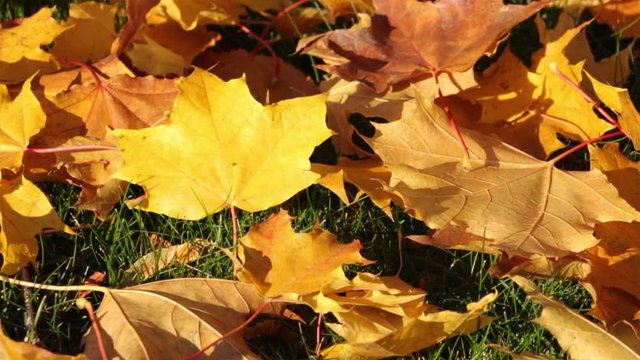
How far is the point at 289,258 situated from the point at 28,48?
0.71 m

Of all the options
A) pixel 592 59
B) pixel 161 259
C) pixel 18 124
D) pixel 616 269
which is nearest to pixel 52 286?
pixel 161 259

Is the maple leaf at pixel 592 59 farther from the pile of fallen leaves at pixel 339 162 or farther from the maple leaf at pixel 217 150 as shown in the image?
the maple leaf at pixel 217 150

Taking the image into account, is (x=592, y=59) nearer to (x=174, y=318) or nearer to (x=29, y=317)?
(x=174, y=318)

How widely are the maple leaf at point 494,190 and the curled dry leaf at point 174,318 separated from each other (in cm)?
29

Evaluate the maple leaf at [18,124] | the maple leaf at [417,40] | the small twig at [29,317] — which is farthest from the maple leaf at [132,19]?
the small twig at [29,317]

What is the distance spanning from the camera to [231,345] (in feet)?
4.07

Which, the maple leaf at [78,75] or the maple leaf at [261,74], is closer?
the maple leaf at [78,75]

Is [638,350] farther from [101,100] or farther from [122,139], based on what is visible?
[101,100]

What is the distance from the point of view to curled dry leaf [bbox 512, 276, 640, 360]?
1.25m

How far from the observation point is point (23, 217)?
1379mm

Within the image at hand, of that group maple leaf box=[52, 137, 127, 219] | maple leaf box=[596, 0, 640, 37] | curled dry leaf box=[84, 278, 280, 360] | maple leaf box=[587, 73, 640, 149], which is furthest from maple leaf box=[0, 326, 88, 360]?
maple leaf box=[596, 0, 640, 37]

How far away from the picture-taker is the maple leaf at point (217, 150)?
4.54ft

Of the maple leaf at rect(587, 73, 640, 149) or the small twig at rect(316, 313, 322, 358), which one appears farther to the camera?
the maple leaf at rect(587, 73, 640, 149)

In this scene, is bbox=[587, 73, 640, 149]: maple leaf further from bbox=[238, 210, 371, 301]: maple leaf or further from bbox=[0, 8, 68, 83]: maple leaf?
bbox=[0, 8, 68, 83]: maple leaf
